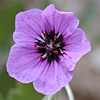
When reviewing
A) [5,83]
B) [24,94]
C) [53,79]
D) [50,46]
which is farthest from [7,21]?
[53,79]

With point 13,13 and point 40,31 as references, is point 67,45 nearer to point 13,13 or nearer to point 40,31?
point 40,31

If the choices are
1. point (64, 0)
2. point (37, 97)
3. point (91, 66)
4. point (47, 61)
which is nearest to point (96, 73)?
point (91, 66)

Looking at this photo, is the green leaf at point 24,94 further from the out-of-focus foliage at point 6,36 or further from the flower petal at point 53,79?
the flower petal at point 53,79

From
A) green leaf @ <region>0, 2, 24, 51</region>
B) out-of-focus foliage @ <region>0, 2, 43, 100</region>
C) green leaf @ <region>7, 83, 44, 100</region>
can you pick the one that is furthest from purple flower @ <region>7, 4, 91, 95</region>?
green leaf @ <region>0, 2, 24, 51</region>

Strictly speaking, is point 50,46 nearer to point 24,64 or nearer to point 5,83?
point 24,64

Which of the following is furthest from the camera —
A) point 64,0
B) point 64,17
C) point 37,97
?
point 64,0

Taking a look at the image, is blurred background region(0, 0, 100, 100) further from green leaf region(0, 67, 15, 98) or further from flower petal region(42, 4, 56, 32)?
flower petal region(42, 4, 56, 32)
